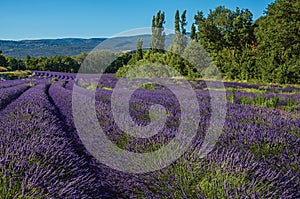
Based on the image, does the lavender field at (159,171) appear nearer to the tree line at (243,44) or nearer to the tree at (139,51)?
the tree line at (243,44)

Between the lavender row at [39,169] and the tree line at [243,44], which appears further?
the tree line at [243,44]

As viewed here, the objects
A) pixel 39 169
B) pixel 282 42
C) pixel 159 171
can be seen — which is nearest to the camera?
pixel 39 169

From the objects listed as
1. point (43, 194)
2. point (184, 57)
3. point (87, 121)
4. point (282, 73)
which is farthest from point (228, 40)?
point (43, 194)

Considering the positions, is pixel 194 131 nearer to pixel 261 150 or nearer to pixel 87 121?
pixel 261 150

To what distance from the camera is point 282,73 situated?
19.0 m

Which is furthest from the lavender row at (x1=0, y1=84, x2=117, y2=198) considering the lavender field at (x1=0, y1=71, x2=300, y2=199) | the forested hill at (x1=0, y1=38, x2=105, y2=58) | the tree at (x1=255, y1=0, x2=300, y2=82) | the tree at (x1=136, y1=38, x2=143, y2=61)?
the forested hill at (x1=0, y1=38, x2=105, y2=58)

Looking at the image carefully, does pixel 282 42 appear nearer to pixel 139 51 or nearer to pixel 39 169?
pixel 139 51

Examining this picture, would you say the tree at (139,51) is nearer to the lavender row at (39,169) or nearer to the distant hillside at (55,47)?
the distant hillside at (55,47)

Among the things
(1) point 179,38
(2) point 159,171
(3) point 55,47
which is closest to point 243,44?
(1) point 179,38

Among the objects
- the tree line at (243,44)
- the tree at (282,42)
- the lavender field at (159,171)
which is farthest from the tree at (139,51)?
the lavender field at (159,171)

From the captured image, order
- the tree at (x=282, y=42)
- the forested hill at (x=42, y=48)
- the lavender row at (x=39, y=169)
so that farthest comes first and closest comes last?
1. the forested hill at (x=42, y=48)
2. the tree at (x=282, y=42)
3. the lavender row at (x=39, y=169)

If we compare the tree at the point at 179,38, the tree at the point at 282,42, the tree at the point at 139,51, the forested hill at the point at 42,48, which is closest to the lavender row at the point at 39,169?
the tree at the point at 282,42

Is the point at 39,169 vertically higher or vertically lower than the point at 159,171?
higher

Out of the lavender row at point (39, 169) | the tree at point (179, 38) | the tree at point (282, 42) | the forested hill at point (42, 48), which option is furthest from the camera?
the forested hill at point (42, 48)
